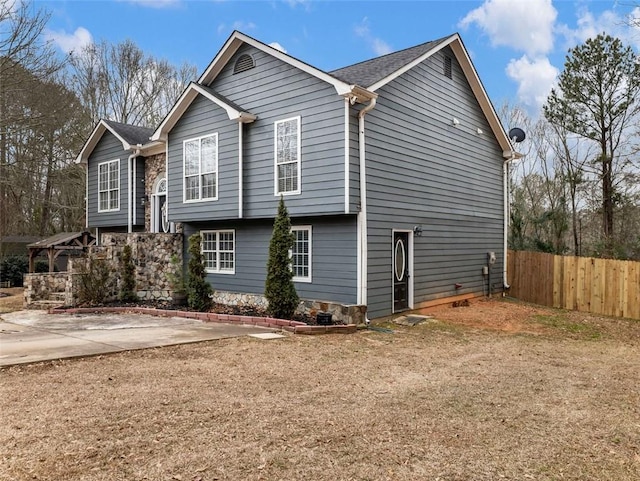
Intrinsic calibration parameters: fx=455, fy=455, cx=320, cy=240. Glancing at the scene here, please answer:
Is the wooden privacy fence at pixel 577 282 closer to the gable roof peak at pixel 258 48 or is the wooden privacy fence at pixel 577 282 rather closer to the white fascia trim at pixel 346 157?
the white fascia trim at pixel 346 157

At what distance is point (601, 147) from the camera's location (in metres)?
16.6

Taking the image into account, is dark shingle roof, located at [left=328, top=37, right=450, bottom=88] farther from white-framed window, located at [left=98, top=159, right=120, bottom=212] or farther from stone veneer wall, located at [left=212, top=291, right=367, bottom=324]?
white-framed window, located at [left=98, top=159, right=120, bottom=212]

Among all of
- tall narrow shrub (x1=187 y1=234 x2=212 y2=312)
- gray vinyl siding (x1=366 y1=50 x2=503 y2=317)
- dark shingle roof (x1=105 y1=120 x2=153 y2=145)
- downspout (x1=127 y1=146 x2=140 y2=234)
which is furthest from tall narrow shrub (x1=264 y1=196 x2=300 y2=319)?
dark shingle roof (x1=105 y1=120 x2=153 y2=145)

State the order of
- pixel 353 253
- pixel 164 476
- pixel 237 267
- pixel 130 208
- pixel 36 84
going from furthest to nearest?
pixel 36 84, pixel 130 208, pixel 237 267, pixel 353 253, pixel 164 476

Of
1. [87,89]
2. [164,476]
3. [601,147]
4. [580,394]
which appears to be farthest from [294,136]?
[87,89]

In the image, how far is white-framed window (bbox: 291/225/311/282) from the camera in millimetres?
10719

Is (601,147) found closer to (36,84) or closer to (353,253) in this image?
(353,253)

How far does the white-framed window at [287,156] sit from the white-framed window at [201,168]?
2.16m

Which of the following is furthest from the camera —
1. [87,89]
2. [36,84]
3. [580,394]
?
[87,89]

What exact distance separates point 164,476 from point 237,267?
30.9 ft

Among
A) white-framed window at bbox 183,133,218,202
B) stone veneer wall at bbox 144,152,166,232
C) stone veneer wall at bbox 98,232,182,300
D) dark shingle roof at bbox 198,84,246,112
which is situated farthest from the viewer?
stone veneer wall at bbox 144,152,166,232

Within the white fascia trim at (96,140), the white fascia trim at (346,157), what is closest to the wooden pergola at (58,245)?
the white fascia trim at (96,140)

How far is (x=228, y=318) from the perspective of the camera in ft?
33.9

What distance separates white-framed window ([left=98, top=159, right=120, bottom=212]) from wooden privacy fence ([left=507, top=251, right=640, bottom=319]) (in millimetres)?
13983
